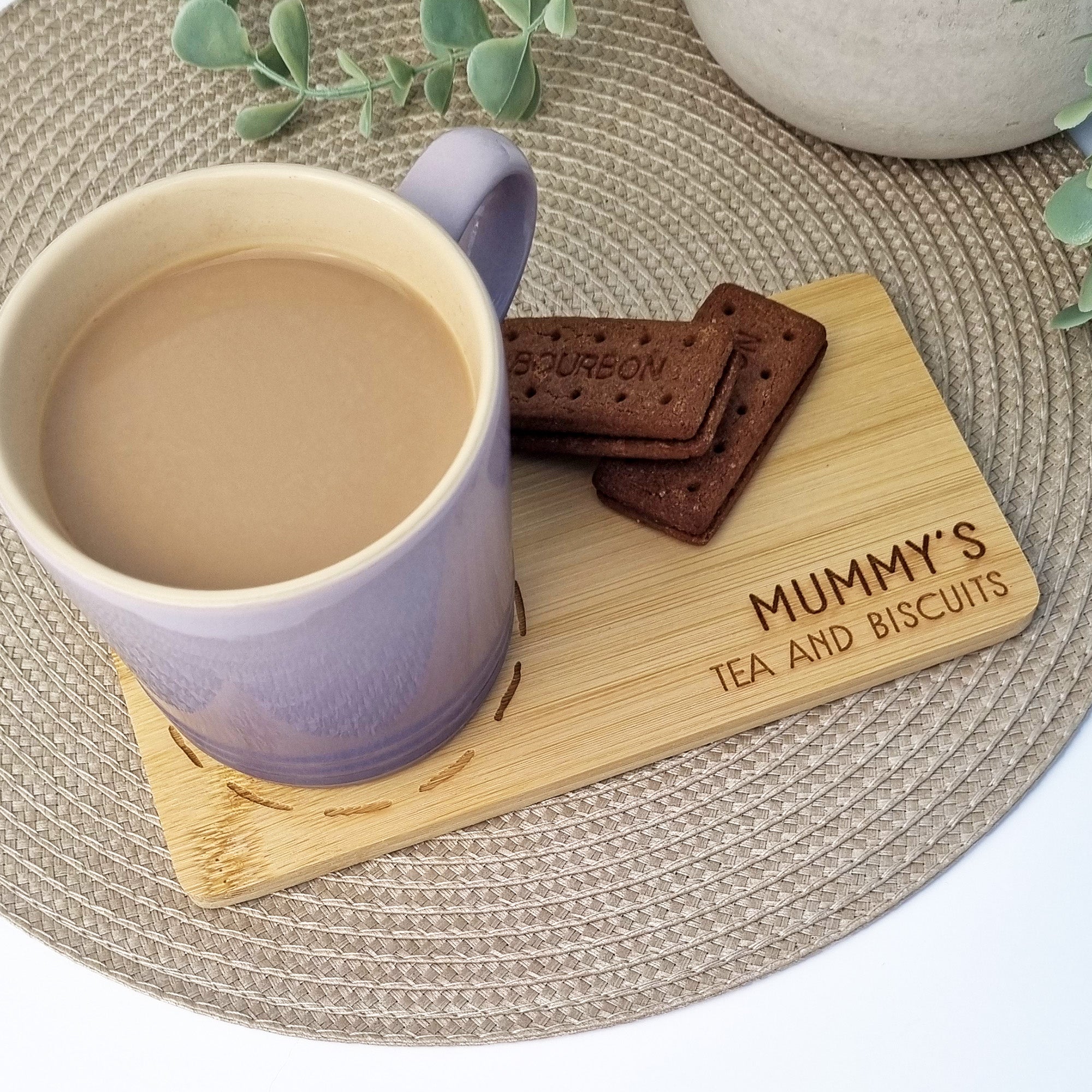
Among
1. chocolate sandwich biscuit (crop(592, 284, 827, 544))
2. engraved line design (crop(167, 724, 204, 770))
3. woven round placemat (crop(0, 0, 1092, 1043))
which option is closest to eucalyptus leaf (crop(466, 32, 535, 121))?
woven round placemat (crop(0, 0, 1092, 1043))

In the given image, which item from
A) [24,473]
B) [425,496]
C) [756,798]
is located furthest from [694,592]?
[24,473]

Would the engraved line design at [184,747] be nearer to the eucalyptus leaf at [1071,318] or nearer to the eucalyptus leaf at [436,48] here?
the eucalyptus leaf at [436,48]

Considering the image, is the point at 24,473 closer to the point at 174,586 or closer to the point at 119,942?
the point at 174,586

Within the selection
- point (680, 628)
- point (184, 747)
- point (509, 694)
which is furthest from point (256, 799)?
point (680, 628)

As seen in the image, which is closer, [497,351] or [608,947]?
[497,351]

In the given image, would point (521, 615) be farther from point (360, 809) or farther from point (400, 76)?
point (400, 76)

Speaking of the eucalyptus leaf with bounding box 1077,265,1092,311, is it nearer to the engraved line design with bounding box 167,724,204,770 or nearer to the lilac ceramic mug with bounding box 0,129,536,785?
the lilac ceramic mug with bounding box 0,129,536,785

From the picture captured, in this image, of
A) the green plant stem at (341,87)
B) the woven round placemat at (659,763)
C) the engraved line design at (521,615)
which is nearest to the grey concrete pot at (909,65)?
the woven round placemat at (659,763)
